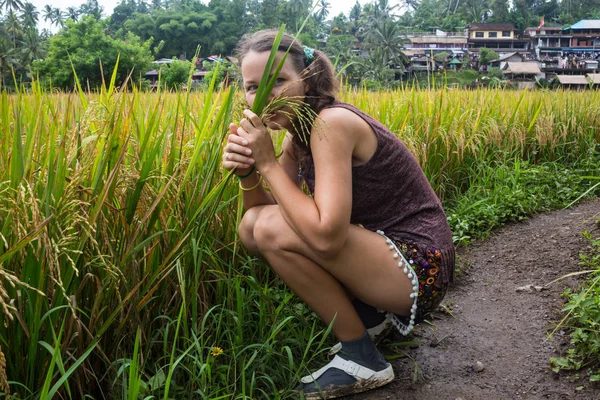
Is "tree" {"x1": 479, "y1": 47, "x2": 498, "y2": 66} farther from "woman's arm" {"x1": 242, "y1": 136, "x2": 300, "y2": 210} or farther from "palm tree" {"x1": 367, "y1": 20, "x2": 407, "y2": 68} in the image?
"woman's arm" {"x1": 242, "y1": 136, "x2": 300, "y2": 210}

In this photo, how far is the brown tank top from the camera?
1764mm

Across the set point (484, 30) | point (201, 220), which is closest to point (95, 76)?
point (201, 220)

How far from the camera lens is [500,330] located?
2.30 metres

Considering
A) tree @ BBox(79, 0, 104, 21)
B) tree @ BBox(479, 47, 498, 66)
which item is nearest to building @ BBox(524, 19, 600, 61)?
tree @ BBox(479, 47, 498, 66)

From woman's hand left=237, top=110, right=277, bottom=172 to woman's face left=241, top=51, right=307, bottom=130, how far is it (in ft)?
0.19

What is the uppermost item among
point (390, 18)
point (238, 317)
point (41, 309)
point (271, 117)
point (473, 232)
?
point (390, 18)

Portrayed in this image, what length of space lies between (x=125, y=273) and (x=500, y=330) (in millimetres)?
1556

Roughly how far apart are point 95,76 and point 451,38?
1584 inches

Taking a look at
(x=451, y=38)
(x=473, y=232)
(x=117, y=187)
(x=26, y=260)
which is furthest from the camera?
(x=451, y=38)

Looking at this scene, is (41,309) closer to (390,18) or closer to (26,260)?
(26,260)

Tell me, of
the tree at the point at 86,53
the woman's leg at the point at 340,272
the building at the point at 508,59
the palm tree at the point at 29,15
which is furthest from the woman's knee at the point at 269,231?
the palm tree at the point at 29,15

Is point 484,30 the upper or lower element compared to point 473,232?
upper

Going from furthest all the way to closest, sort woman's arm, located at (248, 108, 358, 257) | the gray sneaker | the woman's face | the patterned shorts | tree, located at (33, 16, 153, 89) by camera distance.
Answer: tree, located at (33, 16, 153, 89)
the gray sneaker
the patterned shorts
the woman's face
woman's arm, located at (248, 108, 358, 257)

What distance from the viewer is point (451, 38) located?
5919 centimetres
